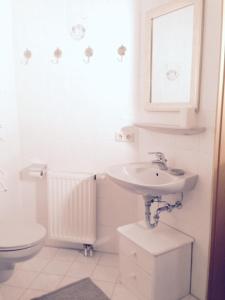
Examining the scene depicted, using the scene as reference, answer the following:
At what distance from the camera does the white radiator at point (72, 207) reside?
7.04ft

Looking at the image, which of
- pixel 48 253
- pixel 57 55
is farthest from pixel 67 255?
pixel 57 55

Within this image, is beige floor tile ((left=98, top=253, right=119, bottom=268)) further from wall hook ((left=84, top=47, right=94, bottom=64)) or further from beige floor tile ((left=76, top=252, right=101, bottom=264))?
wall hook ((left=84, top=47, right=94, bottom=64))

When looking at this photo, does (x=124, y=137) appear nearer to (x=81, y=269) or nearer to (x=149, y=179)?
(x=149, y=179)

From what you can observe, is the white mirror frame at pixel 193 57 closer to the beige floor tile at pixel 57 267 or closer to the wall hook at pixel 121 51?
the wall hook at pixel 121 51

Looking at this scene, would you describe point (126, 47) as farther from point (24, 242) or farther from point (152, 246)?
point (24, 242)

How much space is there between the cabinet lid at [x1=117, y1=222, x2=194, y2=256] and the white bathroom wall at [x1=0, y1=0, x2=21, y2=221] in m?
0.99

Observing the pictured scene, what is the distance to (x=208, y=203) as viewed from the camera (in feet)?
5.33

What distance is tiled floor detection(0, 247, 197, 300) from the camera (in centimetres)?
183

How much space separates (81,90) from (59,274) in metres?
1.42

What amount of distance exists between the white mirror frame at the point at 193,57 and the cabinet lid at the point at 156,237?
0.82m

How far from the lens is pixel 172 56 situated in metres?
1.80

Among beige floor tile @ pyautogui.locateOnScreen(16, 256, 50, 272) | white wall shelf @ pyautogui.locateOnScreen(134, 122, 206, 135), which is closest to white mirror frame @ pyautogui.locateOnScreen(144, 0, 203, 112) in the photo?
white wall shelf @ pyautogui.locateOnScreen(134, 122, 206, 135)

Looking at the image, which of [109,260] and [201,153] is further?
[109,260]

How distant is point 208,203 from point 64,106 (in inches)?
51.9
